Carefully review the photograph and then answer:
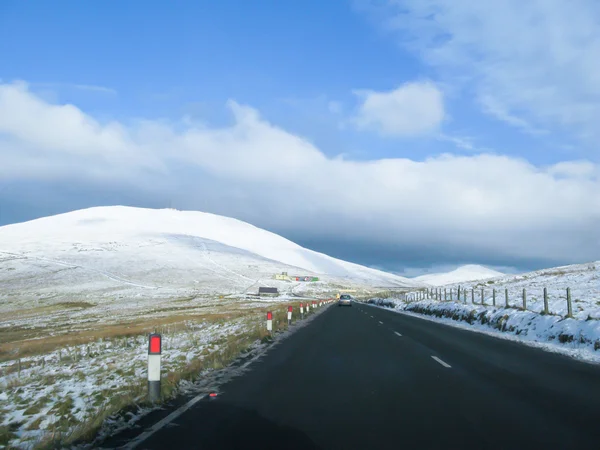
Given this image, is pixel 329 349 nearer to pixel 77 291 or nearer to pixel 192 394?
pixel 192 394

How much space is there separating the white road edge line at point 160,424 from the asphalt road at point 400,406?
12 centimetres

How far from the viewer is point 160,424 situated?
732 cm

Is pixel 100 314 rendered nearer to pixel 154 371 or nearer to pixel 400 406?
pixel 154 371

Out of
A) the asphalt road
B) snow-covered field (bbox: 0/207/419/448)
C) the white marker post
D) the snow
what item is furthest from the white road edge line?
the snow

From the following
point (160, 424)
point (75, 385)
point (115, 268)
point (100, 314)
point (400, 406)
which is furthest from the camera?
point (115, 268)

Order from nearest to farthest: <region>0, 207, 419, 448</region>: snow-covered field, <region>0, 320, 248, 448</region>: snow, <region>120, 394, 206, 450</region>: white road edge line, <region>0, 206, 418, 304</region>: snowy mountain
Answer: <region>120, 394, 206, 450</region>: white road edge line
<region>0, 320, 248, 448</region>: snow
<region>0, 207, 419, 448</region>: snow-covered field
<region>0, 206, 418, 304</region>: snowy mountain

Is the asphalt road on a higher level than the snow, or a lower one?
higher

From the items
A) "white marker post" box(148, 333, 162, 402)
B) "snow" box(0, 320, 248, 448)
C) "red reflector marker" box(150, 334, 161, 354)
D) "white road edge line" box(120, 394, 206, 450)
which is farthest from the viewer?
"red reflector marker" box(150, 334, 161, 354)

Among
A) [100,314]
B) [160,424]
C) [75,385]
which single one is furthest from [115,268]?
[160,424]

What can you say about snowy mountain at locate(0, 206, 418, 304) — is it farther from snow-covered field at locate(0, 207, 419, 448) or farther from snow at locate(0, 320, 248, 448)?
snow at locate(0, 320, 248, 448)

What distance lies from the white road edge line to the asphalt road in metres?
0.12

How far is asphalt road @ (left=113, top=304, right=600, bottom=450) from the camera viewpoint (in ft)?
21.3

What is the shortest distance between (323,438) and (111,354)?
13.5 metres

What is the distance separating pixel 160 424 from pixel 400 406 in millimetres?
3886
